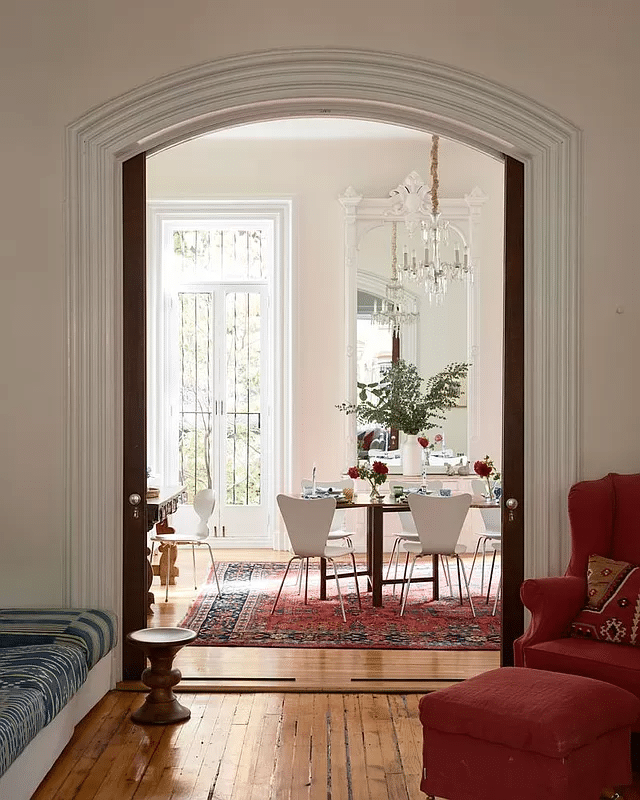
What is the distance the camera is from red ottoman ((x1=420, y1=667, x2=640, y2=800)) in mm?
3199

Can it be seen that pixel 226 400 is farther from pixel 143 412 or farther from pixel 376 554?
pixel 143 412

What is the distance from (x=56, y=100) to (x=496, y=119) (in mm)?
2209

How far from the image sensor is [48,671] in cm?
380

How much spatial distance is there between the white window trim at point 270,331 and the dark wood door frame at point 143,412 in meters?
4.40

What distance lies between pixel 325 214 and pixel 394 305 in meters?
1.09

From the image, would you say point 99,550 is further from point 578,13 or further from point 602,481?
point 578,13

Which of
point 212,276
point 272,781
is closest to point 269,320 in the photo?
point 212,276

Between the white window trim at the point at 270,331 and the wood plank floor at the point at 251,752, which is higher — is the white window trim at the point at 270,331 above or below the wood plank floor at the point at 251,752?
above

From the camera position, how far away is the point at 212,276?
32.0 ft

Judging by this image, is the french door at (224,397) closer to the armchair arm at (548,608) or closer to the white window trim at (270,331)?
the white window trim at (270,331)

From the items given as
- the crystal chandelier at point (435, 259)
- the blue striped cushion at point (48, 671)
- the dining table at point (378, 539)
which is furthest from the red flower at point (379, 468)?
the blue striped cushion at point (48, 671)

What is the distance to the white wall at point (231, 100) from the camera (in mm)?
4949

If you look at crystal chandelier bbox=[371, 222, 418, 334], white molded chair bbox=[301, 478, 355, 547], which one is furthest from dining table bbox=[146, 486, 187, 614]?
crystal chandelier bbox=[371, 222, 418, 334]

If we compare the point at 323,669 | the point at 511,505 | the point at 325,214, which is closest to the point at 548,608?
the point at 511,505
